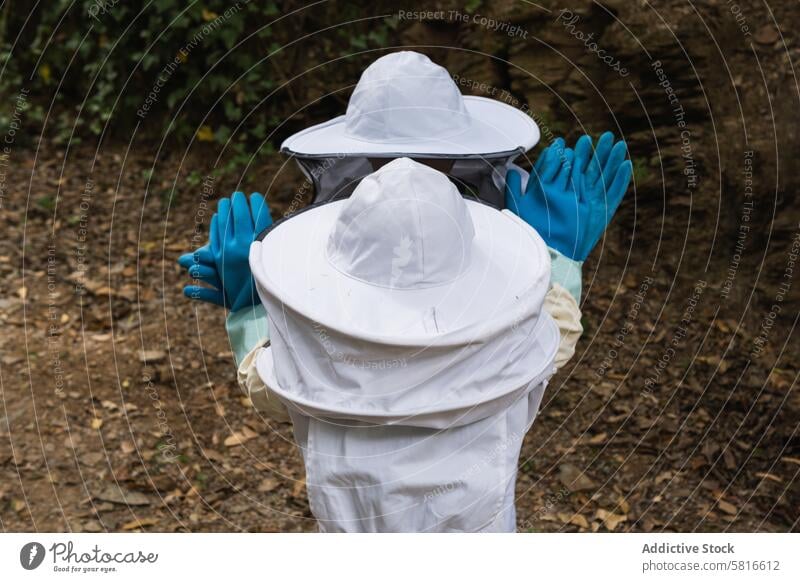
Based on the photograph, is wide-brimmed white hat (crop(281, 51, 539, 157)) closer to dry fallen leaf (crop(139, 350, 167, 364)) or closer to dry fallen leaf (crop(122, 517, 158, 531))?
dry fallen leaf (crop(122, 517, 158, 531))

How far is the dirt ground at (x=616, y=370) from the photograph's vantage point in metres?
3.89

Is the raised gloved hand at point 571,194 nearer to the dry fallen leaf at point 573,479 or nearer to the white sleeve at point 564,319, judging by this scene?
the white sleeve at point 564,319

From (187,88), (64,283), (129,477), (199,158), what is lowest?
(129,477)

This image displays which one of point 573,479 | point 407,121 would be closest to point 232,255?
point 407,121

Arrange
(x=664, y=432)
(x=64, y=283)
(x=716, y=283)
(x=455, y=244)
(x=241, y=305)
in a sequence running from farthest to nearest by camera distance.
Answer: (x=64, y=283) < (x=716, y=283) < (x=664, y=432) < (x=241, y=305) < (x=455, y=244)

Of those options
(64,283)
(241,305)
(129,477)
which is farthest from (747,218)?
(64,283)

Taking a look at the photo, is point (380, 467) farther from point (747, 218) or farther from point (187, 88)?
point (187, 88)

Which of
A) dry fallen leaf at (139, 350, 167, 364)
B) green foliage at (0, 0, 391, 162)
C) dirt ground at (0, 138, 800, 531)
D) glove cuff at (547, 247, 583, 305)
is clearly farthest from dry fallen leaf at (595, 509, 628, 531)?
green foliage at (0, 0, 391, 162)

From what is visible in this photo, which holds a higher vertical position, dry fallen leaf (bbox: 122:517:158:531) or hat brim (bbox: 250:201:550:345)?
hat brim (bbox: 250:201:550:345)

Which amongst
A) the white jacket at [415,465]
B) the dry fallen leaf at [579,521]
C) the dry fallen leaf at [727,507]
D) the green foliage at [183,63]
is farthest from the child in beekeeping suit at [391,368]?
the green foliage at [183,63]

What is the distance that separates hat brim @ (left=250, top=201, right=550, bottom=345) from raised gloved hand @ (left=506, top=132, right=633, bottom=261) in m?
0.56

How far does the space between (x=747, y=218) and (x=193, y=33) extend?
332 centimetres

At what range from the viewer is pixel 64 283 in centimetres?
523

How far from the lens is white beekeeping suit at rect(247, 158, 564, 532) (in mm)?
1752
